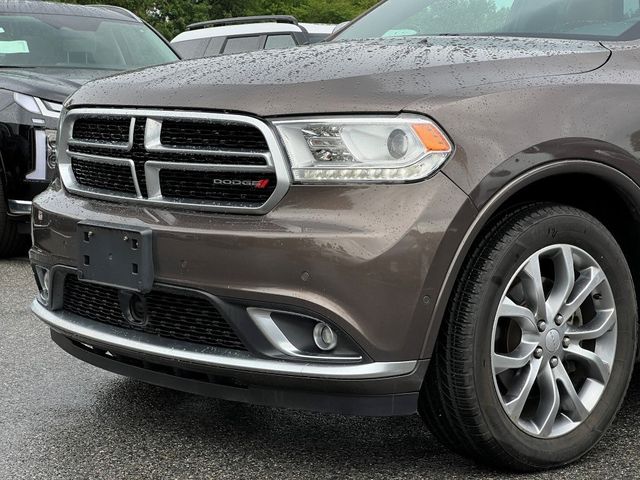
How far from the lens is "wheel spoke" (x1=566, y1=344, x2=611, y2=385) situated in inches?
121

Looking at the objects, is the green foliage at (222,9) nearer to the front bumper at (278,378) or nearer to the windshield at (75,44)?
the windshield at (75,44)

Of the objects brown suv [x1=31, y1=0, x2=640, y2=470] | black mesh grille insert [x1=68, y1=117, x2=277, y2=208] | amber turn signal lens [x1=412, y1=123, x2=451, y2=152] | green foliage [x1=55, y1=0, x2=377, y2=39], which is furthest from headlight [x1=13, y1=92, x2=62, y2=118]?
green foliage [x1=55, y1=0, x2=377, y2=39]

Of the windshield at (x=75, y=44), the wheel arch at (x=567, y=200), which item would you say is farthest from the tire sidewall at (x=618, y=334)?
the windshield at (x=75, y=44)

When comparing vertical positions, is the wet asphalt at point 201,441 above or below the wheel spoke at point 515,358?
below

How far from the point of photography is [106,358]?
3.30 m

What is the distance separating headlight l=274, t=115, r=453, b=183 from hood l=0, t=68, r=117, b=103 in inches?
162

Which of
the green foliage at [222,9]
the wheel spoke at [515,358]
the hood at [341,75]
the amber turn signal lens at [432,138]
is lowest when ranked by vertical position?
the green foliage at [222,9]

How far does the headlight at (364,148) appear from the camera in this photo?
2.71 m

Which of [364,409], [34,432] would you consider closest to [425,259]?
[364,409]

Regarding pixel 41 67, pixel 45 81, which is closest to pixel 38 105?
pixel 45 81

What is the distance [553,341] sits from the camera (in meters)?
2.99

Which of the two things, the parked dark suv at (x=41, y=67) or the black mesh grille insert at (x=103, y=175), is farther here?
the parked dark suv at (x=41, y=67)

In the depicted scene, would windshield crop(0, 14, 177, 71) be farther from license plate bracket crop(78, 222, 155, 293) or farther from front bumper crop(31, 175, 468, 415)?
front bumper crop(31, 175, 468, 415)

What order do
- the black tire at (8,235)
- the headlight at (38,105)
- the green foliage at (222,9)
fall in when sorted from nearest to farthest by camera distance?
the headlight at (38,105) < the black tire at (8,235) < the green foliage at (222,9)
